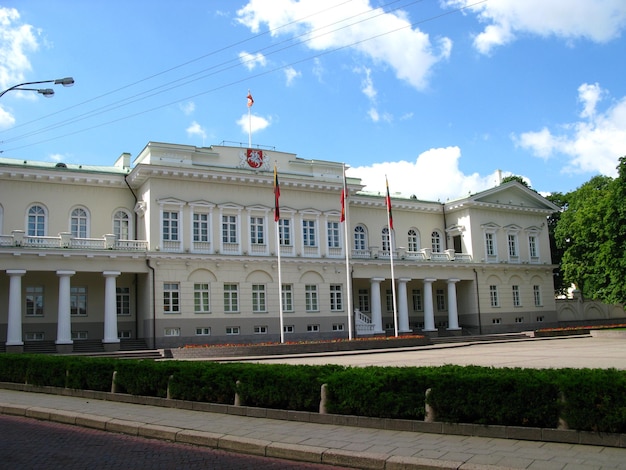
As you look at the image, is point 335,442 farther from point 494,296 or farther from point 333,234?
point 494,296

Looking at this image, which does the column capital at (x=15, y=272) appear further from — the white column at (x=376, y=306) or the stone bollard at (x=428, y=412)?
the stone bollard at (x=428, y=412)

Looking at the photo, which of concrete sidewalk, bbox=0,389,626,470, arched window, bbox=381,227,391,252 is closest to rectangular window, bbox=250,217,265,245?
arched window, bbox=381,227,391,252

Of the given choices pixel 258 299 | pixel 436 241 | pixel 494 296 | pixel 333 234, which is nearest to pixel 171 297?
pixel 258 299

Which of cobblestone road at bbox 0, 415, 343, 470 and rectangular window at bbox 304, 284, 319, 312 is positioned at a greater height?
rectangular window at bbox 304, 284, 319, 312

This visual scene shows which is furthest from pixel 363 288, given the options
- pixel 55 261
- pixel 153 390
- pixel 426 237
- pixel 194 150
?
pixel 153 390

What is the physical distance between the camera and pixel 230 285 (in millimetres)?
39656

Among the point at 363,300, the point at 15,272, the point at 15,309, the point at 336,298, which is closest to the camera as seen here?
the point at 15,309

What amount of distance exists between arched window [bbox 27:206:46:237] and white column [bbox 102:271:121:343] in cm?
546

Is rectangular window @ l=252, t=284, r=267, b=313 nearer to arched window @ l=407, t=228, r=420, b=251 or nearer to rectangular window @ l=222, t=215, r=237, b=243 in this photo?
rectangular window @ l=222, t=215, r=237, b=243

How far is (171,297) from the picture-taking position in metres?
37.5

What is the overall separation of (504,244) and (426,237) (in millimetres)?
6869

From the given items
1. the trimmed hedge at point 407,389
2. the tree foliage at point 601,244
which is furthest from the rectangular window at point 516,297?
the trimmed hedge at point 407,389

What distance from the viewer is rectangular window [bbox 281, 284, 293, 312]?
135 feet

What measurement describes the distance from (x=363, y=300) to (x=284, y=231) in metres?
10.3
